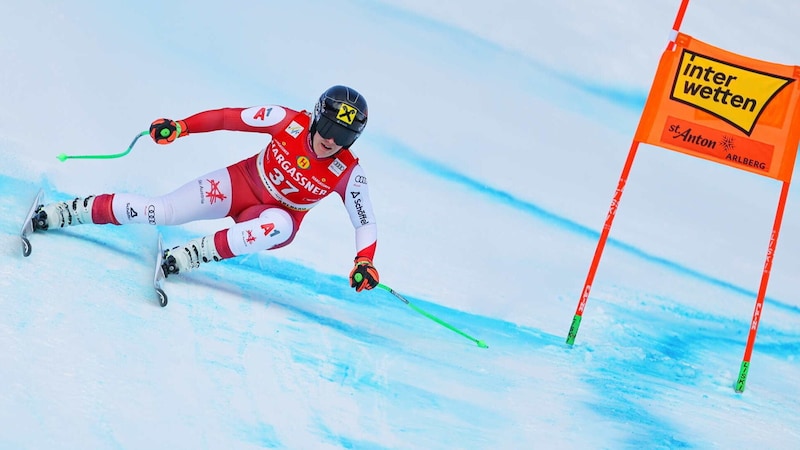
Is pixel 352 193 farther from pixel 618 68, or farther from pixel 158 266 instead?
pixel 618 68

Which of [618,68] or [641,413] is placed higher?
[618,68]

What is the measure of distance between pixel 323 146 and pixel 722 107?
2.15 m

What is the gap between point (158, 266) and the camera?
3.40 meters

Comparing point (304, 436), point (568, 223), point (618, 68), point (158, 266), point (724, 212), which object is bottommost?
point (304, 436)

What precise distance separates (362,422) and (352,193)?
1006mm

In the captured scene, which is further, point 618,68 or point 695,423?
point 618,68

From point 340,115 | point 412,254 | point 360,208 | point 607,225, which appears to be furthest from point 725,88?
point 340,115

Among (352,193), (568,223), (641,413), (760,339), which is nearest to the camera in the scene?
(352,193)

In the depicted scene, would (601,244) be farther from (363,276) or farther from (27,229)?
(27,229)

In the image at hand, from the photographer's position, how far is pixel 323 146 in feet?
11.6

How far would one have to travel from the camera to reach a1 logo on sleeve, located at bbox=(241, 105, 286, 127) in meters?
3.66

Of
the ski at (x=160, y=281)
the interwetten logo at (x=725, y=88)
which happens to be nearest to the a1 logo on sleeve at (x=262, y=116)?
the ski at (x=160, y=281)

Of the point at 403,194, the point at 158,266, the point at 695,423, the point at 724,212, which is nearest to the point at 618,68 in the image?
the point at 724,212

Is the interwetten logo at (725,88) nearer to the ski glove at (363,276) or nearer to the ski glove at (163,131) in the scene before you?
the ski glove at (363,276)
